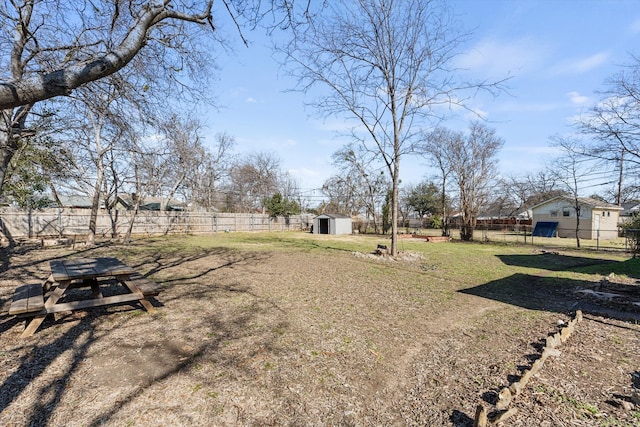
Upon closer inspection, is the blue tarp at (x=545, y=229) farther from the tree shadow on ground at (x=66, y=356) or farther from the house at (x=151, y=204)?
the house at (x=151, y=204)

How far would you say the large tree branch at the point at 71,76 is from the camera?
2119mm

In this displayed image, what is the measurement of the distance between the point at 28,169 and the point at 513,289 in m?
22.4

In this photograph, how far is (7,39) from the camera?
4.49 m

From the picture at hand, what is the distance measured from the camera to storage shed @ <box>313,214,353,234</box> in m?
27.6

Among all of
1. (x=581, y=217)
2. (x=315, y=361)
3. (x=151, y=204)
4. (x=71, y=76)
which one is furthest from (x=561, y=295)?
(x=151, y=204)

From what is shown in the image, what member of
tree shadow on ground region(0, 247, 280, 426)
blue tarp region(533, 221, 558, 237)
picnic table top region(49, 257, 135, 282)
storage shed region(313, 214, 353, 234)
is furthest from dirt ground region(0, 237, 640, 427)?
blue tarp region(533, 221, 558, 237)

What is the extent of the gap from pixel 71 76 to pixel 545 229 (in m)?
34.3

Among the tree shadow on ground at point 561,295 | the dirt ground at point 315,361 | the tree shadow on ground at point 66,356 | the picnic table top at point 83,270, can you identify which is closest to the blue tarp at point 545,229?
the tree shadow on ground at point 561,295

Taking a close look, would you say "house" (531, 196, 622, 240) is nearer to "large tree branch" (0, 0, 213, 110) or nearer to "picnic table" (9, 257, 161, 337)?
"picnic table" (9, 257, 161, 337)

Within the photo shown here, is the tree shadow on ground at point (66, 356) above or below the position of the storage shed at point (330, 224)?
below

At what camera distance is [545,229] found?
28359 millimetres

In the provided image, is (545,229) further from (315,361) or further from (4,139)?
(4,139)

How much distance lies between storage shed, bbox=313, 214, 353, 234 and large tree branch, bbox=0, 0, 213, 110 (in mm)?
24571

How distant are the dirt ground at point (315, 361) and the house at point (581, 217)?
2576cm
